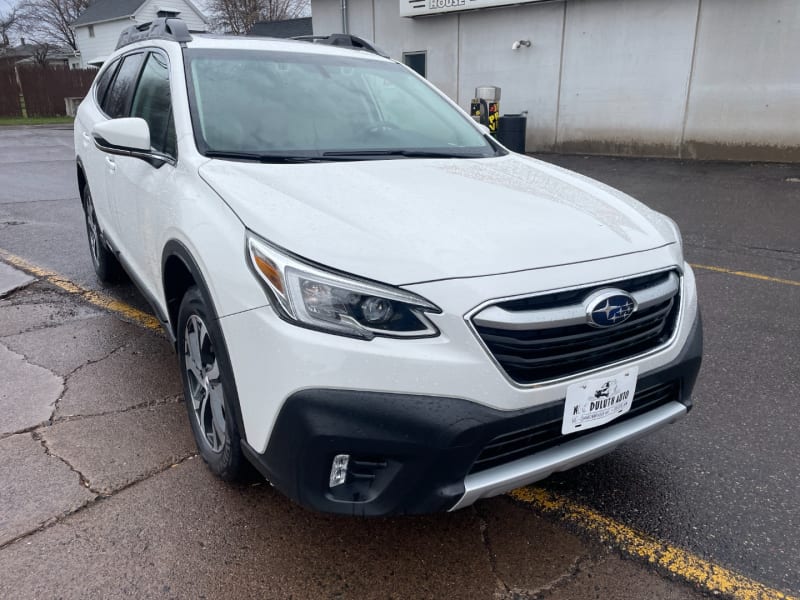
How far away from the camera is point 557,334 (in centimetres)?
197

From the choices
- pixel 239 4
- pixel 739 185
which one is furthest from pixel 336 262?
pixel 239 4

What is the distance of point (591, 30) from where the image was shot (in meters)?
13.3

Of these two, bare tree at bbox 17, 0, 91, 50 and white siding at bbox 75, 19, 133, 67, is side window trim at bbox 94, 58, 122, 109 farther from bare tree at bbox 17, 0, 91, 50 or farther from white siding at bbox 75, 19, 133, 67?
bare tree at bbox 17, 0, 91, 50

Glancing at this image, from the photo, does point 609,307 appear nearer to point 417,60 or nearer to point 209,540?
point 209,540

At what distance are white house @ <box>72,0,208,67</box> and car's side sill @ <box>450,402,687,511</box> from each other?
1667 inches

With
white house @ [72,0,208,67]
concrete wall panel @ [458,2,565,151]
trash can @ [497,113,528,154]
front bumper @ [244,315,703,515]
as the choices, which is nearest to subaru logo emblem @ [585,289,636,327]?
front bumper @ [244,315,703,515]

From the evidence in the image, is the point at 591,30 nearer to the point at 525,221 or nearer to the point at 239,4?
the point at 525,221

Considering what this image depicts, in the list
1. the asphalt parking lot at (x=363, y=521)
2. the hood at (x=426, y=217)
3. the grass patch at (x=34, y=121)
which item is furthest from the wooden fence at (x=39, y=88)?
the hood at (x=426, y=217)

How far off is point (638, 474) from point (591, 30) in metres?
12.6

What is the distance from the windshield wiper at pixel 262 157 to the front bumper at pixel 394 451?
48.0 inches

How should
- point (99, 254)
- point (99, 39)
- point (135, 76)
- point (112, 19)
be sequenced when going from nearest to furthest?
point (135, 76), point (99, 254), point (112, 19), point (99, 39)

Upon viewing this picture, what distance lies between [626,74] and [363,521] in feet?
41.8

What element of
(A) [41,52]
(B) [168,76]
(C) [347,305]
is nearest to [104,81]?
(B) [168,76]

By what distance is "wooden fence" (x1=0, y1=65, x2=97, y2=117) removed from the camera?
31.5 m
